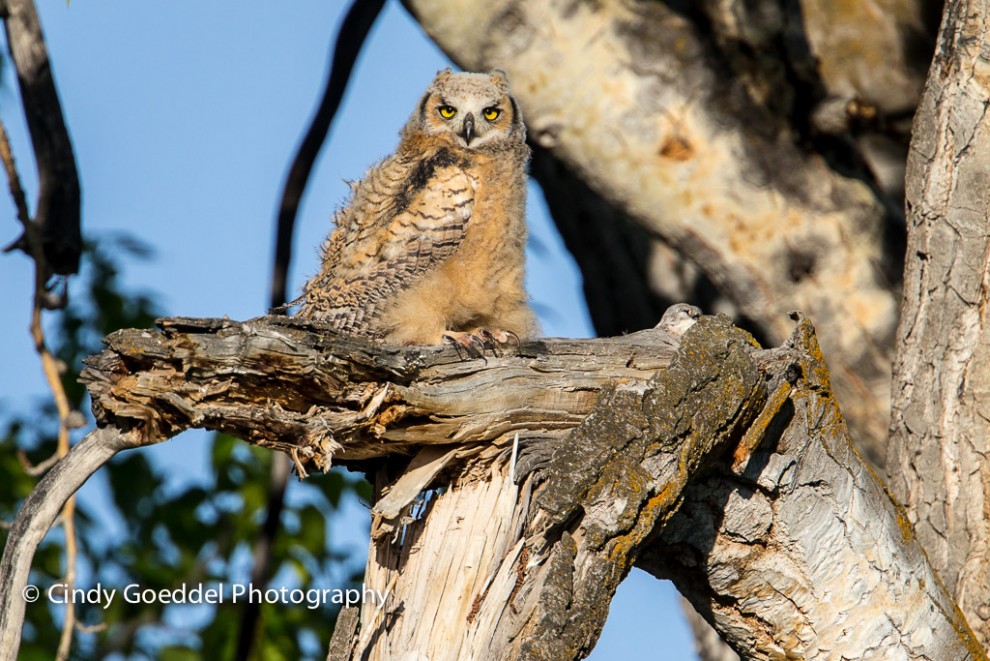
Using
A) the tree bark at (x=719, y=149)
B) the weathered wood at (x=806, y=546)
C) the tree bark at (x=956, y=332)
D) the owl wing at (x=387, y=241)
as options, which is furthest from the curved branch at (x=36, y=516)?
the tree bark at (x=719, y=149)

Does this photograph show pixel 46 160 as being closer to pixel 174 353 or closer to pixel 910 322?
pixel 174 353

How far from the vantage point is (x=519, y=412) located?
9.61 ft

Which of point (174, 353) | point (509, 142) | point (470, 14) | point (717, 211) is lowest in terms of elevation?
point (174, 353)

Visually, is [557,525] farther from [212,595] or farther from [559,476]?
[212,595]

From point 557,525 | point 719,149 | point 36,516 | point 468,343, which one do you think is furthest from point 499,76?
point 36,516

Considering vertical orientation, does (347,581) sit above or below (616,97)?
below

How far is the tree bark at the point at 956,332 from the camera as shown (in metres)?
3.72

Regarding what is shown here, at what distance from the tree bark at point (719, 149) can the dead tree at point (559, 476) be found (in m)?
2.01

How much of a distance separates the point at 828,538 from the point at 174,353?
1.93 m

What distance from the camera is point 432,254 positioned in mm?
3686

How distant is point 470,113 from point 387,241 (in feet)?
3.19

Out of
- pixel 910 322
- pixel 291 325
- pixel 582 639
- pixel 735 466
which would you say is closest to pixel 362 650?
pixel 582 639

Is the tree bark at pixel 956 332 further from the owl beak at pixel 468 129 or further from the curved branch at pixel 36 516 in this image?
the curved branch at pixel 36 516

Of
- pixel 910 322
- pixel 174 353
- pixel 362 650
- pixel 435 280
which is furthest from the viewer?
pixel 910 322
